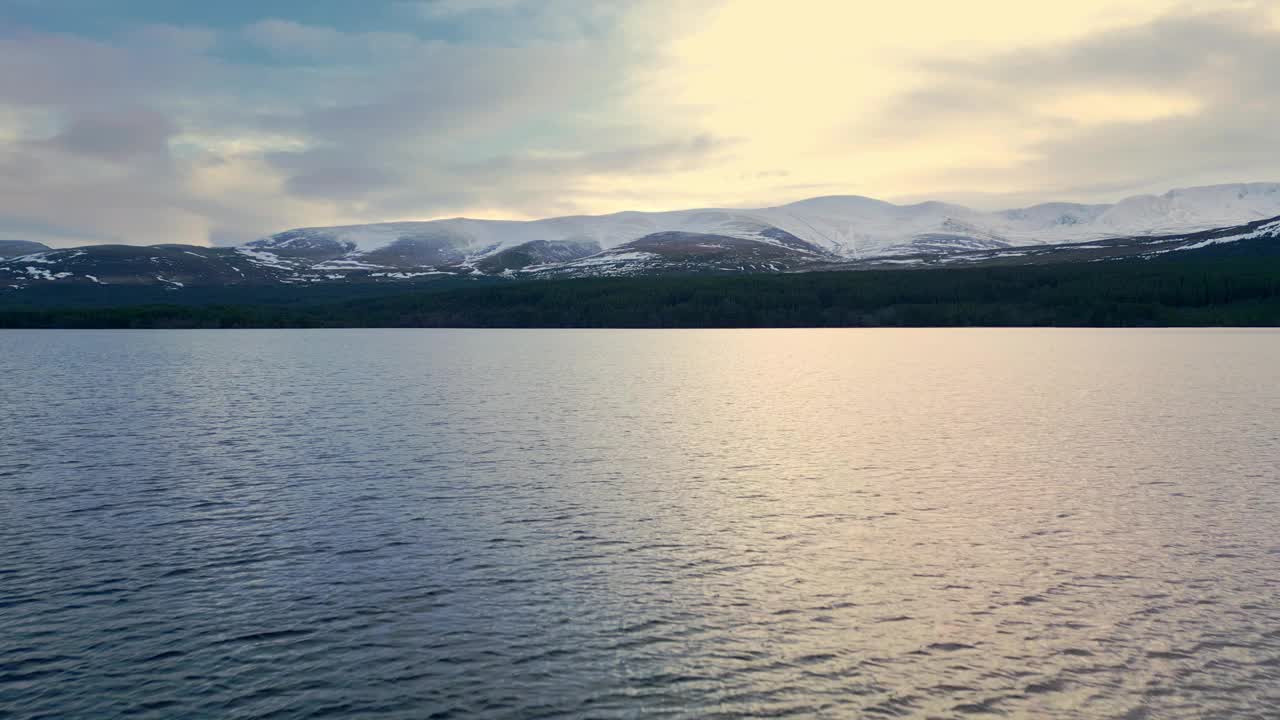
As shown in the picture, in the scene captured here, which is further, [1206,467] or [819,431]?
[819,431]

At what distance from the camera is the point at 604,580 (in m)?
22.1

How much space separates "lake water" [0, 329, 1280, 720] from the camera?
15.9m

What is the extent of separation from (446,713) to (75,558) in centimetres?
1470

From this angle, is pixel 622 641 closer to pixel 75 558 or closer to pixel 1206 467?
pixel 75 558

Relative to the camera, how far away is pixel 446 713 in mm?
14758

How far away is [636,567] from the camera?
916 inches

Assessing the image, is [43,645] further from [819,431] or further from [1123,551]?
[819,431]

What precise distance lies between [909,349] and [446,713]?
151 meters

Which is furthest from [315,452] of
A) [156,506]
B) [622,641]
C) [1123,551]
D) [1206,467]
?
[1206,467]

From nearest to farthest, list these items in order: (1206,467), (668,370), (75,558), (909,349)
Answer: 1. (75,558)
2. (1206,467)
3. (668,370)
4. (909,349)

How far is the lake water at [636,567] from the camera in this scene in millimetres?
15852

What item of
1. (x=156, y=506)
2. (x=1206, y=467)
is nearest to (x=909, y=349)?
(x=1206, y=467)

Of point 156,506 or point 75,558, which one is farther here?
point 156,506

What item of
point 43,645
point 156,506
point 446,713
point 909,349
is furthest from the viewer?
point 909,349
